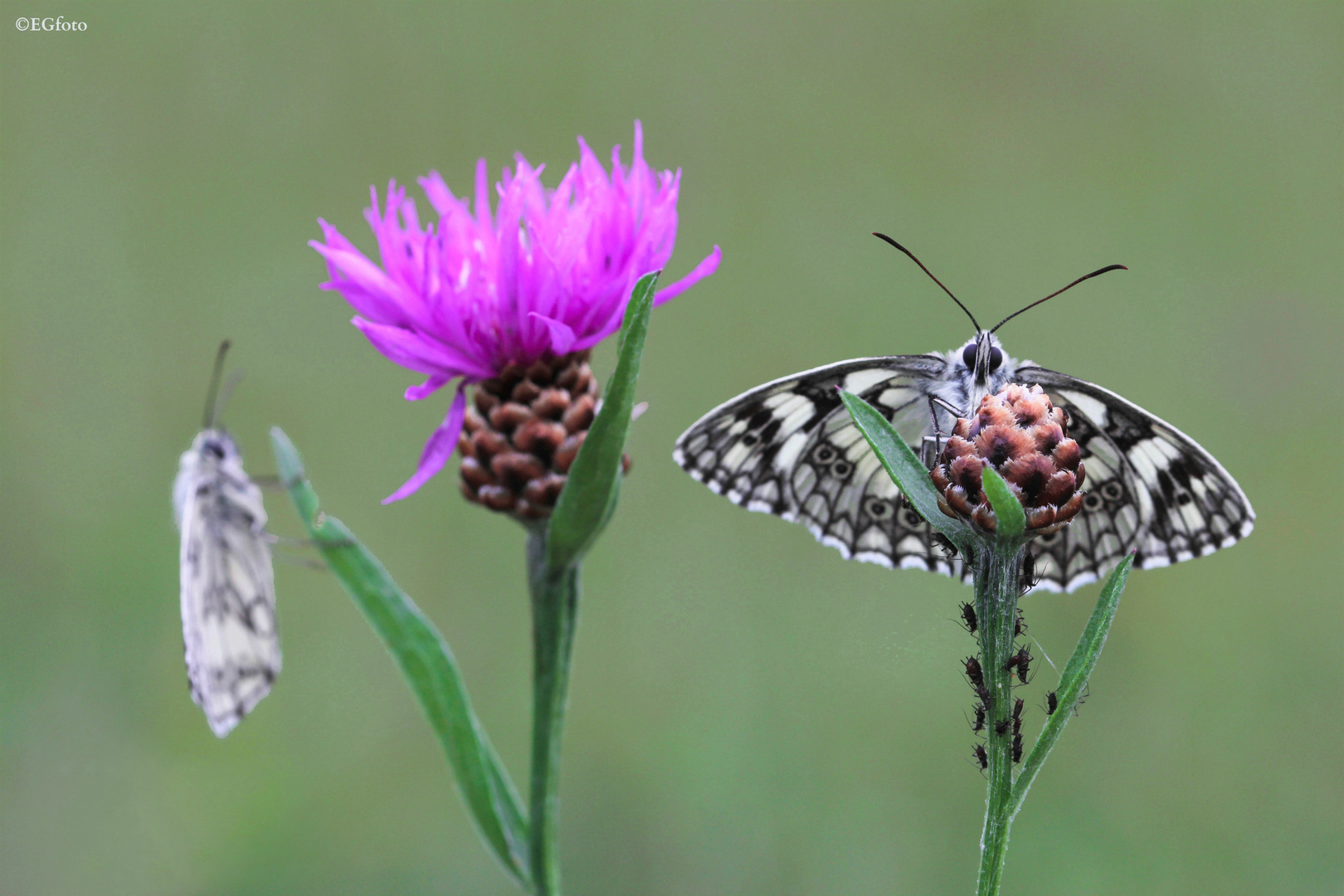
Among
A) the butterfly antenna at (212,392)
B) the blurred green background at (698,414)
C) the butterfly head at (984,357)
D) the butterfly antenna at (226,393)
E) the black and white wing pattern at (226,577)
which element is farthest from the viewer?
the butterfly antenna at (226,393)

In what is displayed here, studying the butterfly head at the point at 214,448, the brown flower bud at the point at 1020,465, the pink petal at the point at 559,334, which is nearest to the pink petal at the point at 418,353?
the pink petal at the point at 559,334

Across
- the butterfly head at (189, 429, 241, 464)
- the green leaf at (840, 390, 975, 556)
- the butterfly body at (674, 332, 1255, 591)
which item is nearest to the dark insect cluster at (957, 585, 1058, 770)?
the green leaf at (840, 390, 975, 556)

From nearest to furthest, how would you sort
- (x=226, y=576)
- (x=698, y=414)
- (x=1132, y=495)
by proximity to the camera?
(x=1132, y=495) < (x=226, y=576) < (x=698, y=414)

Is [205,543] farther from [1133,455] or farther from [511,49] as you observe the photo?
[511,49]

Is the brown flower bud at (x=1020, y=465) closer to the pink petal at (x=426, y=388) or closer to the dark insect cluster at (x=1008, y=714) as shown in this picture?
the dark insect cluster at (x=1008, y=714)

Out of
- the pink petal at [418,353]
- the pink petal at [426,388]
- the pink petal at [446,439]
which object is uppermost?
the pink petal at [418,353]

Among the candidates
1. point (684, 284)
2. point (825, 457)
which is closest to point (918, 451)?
point (825, 457)

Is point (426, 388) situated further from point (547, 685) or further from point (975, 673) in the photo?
point (975, 673)

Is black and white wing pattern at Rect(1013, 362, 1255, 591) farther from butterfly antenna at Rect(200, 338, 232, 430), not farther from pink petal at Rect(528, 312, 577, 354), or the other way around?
butterfly antenna at Rect(200, 338, 232, 430)
